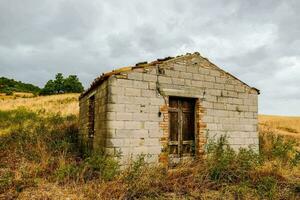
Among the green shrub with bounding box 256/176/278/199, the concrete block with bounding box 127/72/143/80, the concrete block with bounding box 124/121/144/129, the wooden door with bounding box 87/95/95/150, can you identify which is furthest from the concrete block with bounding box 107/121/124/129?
the green shrub with bounding box 256/176/278/199

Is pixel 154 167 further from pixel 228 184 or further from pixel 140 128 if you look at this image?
pixel 228 184

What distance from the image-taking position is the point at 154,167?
7.09 meters

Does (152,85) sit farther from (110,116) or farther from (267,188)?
(267,188)

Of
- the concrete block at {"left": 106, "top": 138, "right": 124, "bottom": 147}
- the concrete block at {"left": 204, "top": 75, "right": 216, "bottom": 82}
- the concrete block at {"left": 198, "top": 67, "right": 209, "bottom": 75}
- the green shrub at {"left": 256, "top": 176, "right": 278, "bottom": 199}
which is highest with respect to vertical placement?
the concrete block at {"left": 198, "top": 67, "right": 209, "bottom": 75}

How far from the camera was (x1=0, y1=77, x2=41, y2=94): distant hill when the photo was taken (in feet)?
153

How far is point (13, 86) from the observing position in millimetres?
50188

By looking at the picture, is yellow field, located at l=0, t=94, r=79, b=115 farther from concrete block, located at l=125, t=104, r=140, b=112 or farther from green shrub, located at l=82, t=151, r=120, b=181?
green shrub, located at l=82, t=151, r=120, b=181

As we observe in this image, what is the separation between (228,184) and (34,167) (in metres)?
4.55

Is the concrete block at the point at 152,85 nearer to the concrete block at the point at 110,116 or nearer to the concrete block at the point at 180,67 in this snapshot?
the concrete block at the point at 180,67

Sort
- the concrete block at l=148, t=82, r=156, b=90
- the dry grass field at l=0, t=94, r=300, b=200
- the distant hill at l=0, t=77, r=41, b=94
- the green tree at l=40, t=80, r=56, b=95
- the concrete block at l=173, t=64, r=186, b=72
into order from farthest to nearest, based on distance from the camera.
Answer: the distant hill at l=0, t=77, r=41, b=94
the green tree at l=40, t=80, r=56, b=95
the concrete block at l=173, t=64, r=186, b=72
the concrete block at l=148, t=82, r=156, b=90
the dry grass field at l=0, t=94, r=300, b=200

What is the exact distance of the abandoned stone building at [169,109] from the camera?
7.06m

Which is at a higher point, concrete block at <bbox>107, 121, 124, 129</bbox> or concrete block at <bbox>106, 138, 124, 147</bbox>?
concrete block at <bbox>107, 121, 124, 129</bbox>

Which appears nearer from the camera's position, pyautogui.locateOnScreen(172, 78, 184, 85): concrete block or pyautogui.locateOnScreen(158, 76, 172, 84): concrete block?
pyautogui.locateOnScreen(158, 76, 172, 84): concrete block

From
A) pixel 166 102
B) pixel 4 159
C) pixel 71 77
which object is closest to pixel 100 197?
pixel 166 102
